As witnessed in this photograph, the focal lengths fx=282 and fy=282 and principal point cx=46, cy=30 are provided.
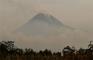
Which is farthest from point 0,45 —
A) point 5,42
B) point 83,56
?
point 83,56

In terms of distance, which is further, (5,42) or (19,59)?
(5,42)

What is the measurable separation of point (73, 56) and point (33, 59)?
1.67 metres

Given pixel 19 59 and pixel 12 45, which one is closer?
pixel 19 59

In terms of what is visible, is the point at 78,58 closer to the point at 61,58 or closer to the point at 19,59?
the point at 61,58

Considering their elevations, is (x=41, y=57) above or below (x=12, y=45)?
below

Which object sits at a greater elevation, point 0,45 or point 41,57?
point 0,45

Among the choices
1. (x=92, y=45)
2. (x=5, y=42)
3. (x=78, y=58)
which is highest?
(x=5, y=42)

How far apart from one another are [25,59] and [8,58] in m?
0.71

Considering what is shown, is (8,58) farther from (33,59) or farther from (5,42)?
(5,42)

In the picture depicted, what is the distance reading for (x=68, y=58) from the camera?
1166 centimetres

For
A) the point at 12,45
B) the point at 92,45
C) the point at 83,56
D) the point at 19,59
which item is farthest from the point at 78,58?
the point at 12,45

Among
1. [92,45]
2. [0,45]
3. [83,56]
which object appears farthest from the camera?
[0,45]

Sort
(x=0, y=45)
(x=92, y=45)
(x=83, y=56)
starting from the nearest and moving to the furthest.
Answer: (x=83, y=56) → (x=92, y=45) → (x=0, y=45)

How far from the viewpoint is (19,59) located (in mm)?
11695
